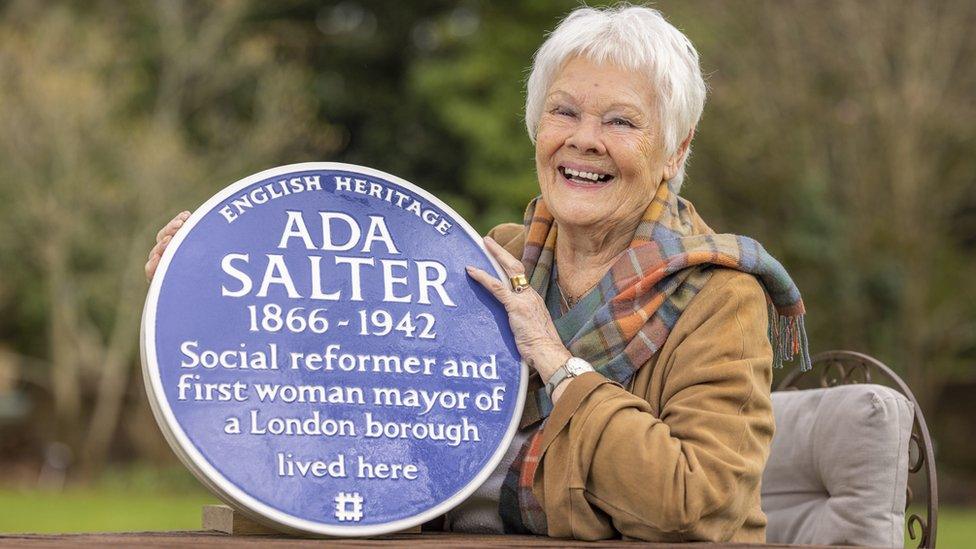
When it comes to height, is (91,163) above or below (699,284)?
above

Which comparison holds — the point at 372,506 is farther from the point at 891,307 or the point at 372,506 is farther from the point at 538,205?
the point at 891,307

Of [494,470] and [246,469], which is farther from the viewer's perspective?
[494,470]

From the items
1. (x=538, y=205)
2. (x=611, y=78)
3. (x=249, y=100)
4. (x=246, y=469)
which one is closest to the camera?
(x=246, y=469)

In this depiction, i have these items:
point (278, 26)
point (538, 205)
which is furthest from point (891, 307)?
point (538, 205)

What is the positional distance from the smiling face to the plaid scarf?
4.2 inches

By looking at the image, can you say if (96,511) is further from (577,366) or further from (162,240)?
(577,366)

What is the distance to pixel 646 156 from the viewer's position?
248 centimetres

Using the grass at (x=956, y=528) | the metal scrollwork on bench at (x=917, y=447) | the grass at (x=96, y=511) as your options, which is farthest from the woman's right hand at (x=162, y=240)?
the grass at (x=96, y=511)

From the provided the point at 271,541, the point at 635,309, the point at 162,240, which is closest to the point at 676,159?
the point at 635,309

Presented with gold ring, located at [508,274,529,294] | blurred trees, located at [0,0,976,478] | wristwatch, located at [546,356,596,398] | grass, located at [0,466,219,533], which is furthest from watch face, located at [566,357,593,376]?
blurred trees, located at [0,0,976,478]

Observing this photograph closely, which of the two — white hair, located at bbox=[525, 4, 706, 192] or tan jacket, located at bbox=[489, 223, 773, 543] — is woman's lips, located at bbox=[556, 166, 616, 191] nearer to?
white hair, located at bbox=[525, 4, 706, 192]

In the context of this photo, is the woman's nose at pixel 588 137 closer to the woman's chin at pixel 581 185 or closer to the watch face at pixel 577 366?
the woman's chin at pixel 581 185

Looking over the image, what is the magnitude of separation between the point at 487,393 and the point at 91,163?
48.3 ft

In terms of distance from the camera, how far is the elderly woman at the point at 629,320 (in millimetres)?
2174
